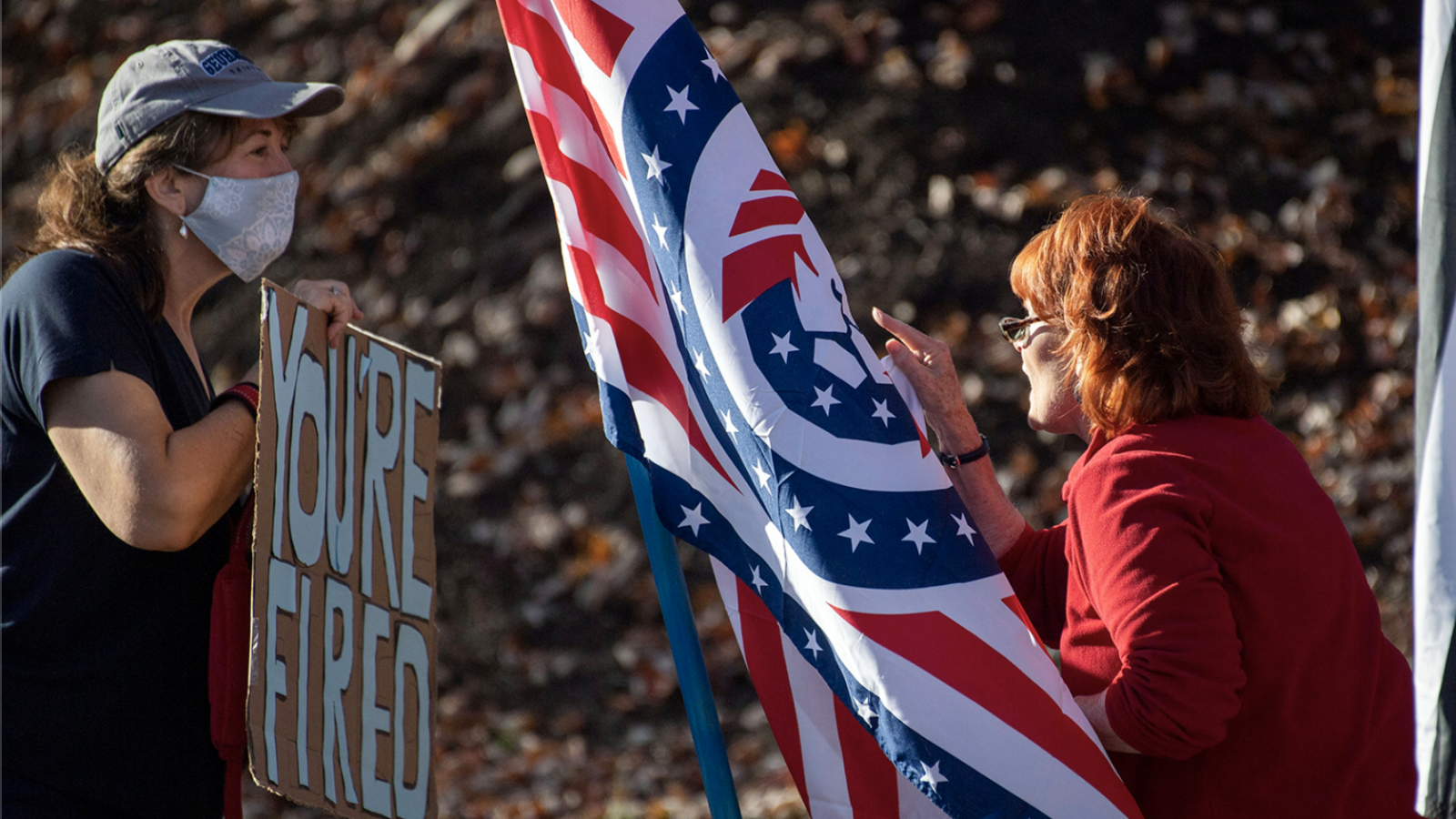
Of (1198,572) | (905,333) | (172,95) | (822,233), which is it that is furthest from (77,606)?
(822,233)

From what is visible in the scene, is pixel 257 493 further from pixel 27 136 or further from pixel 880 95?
pixel 27 136

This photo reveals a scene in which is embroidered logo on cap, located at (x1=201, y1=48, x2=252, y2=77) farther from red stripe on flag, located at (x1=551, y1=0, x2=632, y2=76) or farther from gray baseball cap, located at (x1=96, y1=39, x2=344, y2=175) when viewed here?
red stripe on flag, located at (x1=551, y1=0, x2=632, y2=76)

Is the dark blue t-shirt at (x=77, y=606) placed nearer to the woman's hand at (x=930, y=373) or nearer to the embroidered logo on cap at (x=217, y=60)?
the embroidered logo on cap at (x=217, y=60)

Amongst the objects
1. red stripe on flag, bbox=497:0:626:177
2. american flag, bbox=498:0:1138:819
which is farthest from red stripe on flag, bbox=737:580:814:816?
red stripe on flag, bbox=497:0:626:177

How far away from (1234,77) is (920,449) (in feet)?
17.7

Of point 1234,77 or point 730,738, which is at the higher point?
point 1234,77

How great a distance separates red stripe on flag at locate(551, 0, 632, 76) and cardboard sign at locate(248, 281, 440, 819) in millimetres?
649

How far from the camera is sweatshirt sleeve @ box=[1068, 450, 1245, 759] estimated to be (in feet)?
5.47

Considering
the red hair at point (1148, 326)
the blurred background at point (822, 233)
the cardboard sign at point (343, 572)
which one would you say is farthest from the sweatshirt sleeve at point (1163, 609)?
the blurred background at point (822, 233)

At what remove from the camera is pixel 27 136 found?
26.0 feet

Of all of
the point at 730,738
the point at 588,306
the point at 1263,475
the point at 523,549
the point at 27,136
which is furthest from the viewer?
the point at 27,136

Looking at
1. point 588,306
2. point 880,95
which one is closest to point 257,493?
point 588,306

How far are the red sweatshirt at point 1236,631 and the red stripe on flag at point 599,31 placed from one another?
1.01m

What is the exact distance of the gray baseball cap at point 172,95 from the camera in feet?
7.11
